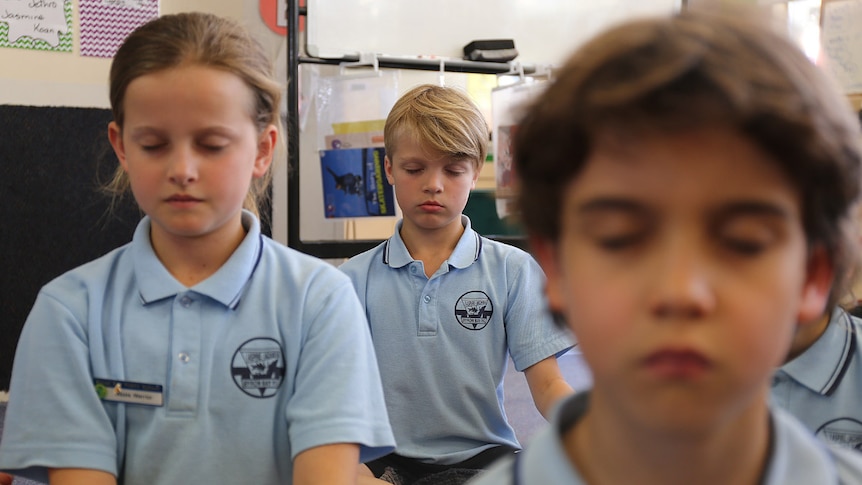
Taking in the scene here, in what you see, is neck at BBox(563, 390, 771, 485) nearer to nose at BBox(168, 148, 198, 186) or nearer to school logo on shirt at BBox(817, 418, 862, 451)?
school logo on shirt at BBox(817, 418, 862, 451)

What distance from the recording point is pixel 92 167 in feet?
8.55

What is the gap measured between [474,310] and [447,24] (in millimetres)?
1459

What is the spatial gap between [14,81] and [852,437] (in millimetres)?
2636

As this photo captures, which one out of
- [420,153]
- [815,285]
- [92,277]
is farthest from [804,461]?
[420,153]

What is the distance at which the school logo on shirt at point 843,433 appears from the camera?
99 centimetres

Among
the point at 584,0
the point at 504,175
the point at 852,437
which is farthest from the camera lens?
the point at 584,0

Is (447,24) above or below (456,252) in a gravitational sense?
above

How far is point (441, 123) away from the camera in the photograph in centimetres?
156

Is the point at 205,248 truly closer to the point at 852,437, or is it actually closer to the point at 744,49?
the point at 744,49

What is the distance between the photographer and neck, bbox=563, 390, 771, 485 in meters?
0.54

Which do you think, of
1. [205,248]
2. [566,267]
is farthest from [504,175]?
[566,267]

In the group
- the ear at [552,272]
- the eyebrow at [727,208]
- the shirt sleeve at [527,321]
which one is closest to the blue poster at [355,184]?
the shirt sleeve at [527,321]

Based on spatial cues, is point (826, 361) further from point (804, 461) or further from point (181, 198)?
point (181, 198)

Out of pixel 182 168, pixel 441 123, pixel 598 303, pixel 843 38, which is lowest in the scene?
pixel 598 303
